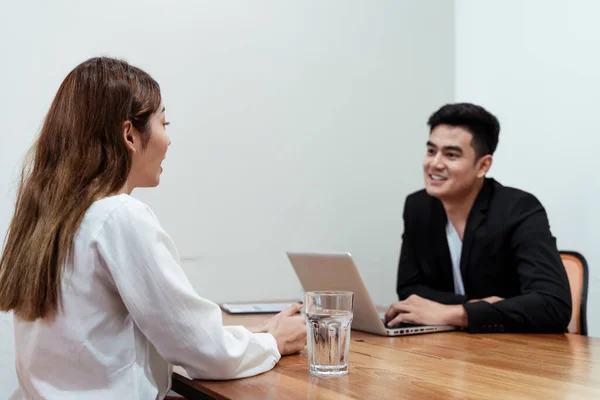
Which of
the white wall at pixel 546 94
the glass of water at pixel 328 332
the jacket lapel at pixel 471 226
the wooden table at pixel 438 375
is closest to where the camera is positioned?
the wooden table at pixel 438 375

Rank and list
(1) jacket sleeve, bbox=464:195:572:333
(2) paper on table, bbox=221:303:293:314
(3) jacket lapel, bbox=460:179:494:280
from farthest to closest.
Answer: (3) jacket lapel, bbox=460:179:494:280 < (2) paper on table, bbox=221:303:293:314 < (1) jacket sleeve, bbox=464:195:572:333

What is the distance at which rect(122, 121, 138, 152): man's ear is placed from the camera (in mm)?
1276

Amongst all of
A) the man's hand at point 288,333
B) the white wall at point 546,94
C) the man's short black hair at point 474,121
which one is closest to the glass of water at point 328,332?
the man's hand at point 288,333

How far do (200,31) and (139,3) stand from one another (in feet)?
0.82

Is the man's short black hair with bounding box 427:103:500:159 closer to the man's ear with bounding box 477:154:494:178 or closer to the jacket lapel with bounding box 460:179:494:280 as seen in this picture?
the man's ear with bounding box 477:154:494:178

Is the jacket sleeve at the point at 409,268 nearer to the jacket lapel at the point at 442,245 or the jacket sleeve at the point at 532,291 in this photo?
the jacket lapel at the point at 442,245

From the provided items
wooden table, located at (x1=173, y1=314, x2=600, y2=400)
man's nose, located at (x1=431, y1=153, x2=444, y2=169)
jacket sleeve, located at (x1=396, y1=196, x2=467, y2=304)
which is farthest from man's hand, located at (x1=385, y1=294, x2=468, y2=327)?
man's nose, located at (x1=431, y1=153, x2=444, y2=169)

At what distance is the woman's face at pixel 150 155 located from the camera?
1319 mm

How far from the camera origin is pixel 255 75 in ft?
8.66

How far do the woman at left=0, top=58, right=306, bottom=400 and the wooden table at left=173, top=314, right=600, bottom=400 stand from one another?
79mm

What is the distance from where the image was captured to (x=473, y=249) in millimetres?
2236

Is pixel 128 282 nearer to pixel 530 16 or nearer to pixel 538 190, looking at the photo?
pixel 538 190

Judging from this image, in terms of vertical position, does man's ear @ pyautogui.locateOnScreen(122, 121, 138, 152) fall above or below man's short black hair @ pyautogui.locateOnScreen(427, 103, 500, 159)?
above

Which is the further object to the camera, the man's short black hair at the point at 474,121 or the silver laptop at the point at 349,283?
the man's short black hair at the point at 474,121
